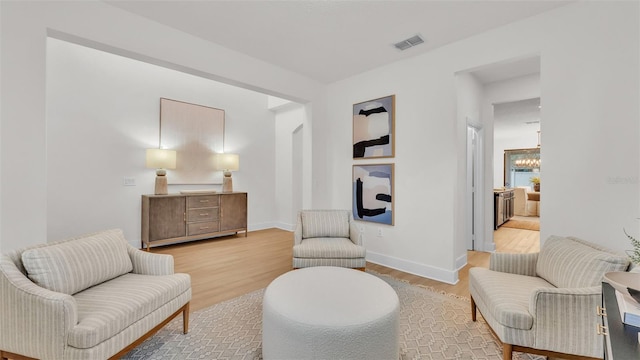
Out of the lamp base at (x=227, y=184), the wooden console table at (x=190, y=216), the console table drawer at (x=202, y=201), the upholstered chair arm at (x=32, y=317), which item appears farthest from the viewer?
the lamp base at (x=227, y=184)

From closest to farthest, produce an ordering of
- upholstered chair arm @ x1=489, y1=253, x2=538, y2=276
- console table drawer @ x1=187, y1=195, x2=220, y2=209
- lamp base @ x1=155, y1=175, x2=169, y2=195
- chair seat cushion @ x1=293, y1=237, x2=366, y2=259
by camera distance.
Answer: upholstered chair arm @ x1=489, y1=253, x2=538, y2=276
chair seat cushion @ x1=293, y1=237, x2=366, y2=259
lamp base @ x1=155, y1=175, x2=169, y2=195
console table drawer @ x1=187, y1=195, x2=220, y2=209

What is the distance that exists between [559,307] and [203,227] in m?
4.85

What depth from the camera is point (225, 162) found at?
17.7ft

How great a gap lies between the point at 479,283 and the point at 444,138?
5.80ft

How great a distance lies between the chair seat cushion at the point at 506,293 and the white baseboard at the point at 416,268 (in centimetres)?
100

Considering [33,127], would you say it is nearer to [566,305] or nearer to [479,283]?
[479,283]

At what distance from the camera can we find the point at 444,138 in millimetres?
3256

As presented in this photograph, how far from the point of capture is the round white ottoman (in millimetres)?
1435

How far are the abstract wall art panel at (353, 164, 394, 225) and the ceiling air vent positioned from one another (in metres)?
1.46

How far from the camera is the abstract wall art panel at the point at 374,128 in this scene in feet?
12.3

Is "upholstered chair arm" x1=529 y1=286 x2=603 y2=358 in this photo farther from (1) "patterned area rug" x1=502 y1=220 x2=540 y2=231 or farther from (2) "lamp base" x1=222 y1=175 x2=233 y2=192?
(1) "patterned area rug" x1=502 y1=220 x2=540 y2=231

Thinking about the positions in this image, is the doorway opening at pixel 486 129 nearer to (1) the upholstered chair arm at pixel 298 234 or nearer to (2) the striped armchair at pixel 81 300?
(1) the upholstered chair arm at pixel 298 234

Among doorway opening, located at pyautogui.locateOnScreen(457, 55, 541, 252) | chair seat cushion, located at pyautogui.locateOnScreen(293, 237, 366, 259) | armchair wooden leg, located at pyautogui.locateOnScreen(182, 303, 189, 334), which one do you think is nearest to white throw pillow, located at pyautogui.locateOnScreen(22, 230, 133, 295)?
armchair wooden leg, located at pyautogui.locateOnScreen(182, 303, 189, 334)

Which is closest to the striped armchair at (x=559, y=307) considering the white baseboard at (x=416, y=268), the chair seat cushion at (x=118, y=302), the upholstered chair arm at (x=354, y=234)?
the white baseboard at (x=416, y=268)
